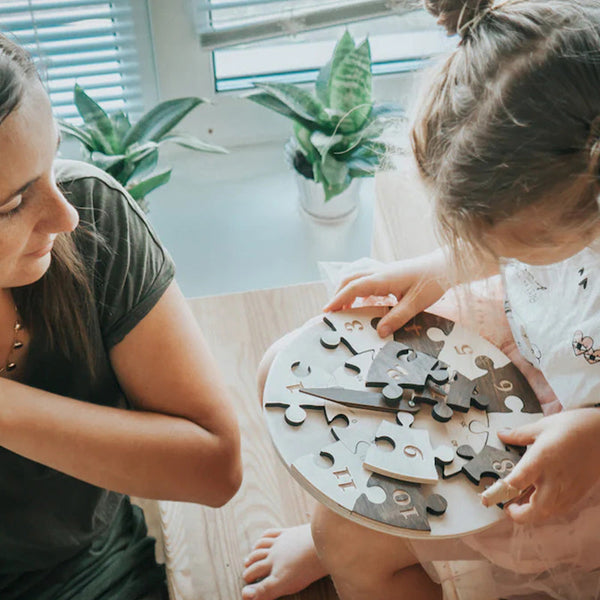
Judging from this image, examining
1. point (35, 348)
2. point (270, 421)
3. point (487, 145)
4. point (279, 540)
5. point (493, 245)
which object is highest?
point (487, 145)

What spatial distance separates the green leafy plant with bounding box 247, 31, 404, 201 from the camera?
149 centimetres

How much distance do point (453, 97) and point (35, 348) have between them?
0.52 m

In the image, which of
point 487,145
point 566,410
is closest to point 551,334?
point 566,410

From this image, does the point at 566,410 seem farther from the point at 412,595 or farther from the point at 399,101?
the point at 399,101

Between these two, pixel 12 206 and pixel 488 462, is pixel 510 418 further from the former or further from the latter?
pixel 12 206

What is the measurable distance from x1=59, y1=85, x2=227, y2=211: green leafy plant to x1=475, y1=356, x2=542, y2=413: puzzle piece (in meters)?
0.72

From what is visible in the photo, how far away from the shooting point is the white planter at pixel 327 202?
5.46ft

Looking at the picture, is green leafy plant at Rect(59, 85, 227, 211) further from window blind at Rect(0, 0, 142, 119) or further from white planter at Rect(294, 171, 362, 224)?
white planter at Rect(294, 171, 362, 224)

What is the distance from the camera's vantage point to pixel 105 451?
0.89m

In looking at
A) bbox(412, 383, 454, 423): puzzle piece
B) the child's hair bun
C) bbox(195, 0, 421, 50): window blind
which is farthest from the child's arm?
bbox(195, 0, 421, 50): window blind

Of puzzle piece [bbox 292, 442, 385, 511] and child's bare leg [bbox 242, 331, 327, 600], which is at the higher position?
puzzle piece [bbox 292, 442, 385, 511]

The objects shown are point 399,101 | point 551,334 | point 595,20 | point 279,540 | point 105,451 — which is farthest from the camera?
point 399,101

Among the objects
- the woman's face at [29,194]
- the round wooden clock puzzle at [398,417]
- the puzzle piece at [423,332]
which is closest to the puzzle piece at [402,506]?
the round wooden clock puzzle at [398,417]

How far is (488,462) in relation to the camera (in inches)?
36.9
